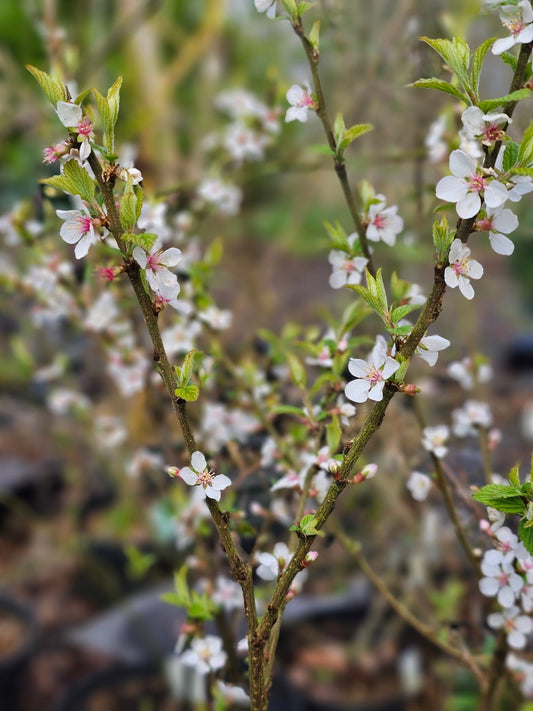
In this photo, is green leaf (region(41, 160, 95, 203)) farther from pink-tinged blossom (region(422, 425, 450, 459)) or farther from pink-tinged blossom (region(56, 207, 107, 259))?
pink-tinged blossom (region(422, 425, 450, 459))

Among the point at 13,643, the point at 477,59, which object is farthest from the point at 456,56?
the point at 13,643

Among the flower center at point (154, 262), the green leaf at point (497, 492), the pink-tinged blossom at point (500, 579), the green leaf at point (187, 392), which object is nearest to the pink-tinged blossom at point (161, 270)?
the flower center at point (154, 262)

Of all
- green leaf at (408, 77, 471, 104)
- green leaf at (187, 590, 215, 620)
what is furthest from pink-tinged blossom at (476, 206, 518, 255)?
green leaf at (187, 590, 215, 620)

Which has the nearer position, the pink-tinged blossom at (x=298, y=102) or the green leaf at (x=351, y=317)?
the pink-tinged blossom at (x=298, y=102)

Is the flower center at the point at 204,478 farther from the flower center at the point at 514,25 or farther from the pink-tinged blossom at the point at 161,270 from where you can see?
the flower center at the point at 514,25

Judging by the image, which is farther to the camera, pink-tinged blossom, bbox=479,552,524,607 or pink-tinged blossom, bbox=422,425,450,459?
pink-tinged blossom, bbox=422,425,450,459

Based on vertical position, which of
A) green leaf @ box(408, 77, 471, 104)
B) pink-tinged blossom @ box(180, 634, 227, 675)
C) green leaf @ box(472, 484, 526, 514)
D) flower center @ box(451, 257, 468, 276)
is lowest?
pink-tinged blossom @ box(180, 634, 227, 675)
